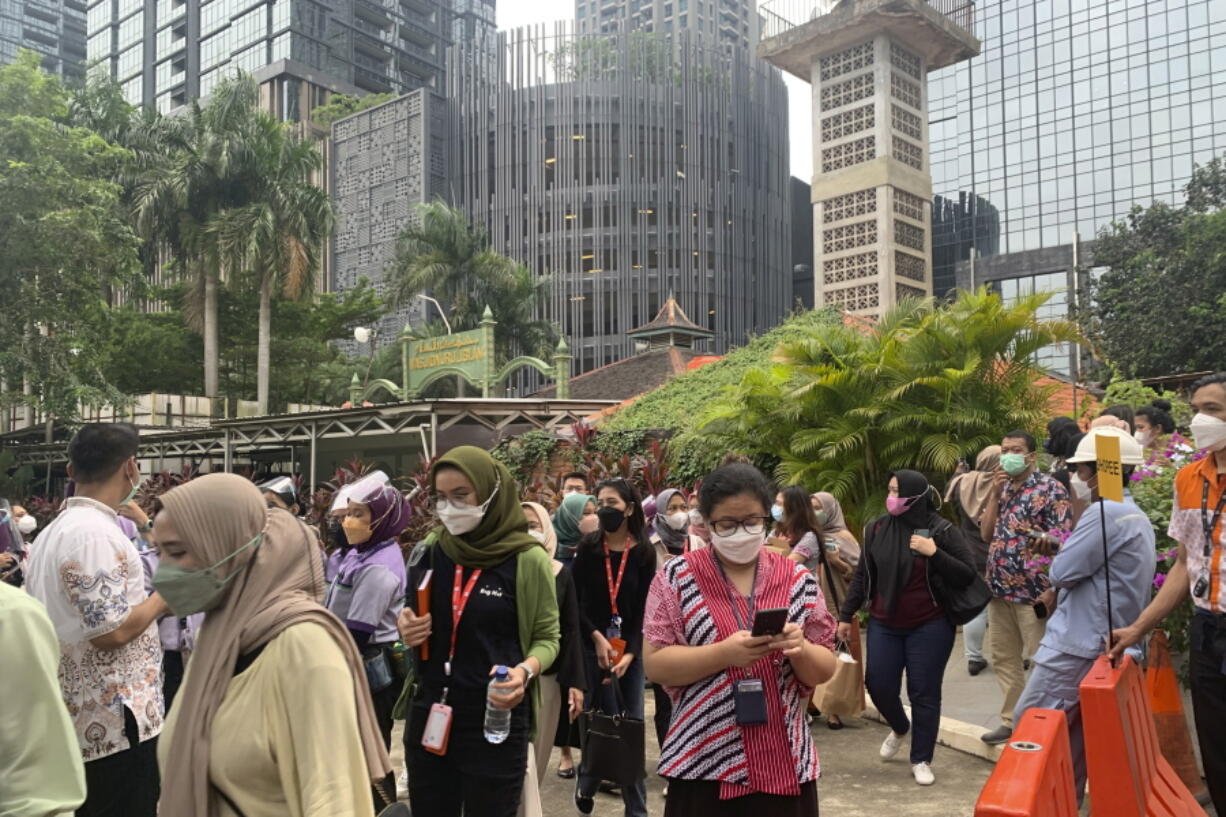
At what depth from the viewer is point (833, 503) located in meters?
7.38

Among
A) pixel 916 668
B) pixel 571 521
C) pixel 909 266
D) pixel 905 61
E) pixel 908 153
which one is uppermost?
pixel 905 61

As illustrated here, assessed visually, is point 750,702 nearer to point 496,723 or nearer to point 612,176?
point 496,723

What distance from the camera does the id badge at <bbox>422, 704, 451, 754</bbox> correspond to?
3.42m

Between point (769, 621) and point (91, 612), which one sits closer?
point (769, 621)

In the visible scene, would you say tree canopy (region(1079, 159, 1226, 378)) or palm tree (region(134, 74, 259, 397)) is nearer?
tree canopy (region(1079, 159, 1226, 378))

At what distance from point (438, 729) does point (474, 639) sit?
1.06 feet

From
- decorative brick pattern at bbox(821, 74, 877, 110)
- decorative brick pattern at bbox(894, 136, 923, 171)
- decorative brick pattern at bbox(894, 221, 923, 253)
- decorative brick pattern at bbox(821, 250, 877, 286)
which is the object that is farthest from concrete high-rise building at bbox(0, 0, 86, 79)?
decorative brick pattern at bbox(894, 221, 923, 253)

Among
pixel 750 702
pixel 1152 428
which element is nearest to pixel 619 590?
pixel 750 702

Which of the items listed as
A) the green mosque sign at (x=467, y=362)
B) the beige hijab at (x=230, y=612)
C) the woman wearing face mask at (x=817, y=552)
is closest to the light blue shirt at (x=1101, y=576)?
the woman wearing face mask at (x=817, y=552)

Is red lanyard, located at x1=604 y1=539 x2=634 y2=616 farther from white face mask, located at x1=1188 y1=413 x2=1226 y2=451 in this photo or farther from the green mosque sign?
the green mosque sign

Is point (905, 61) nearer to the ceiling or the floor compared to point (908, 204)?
nearer to the ceiling

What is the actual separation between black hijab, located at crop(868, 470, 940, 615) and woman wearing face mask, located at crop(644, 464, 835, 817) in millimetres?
2659

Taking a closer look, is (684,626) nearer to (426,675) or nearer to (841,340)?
(426,675)

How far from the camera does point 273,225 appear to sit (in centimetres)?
3325
